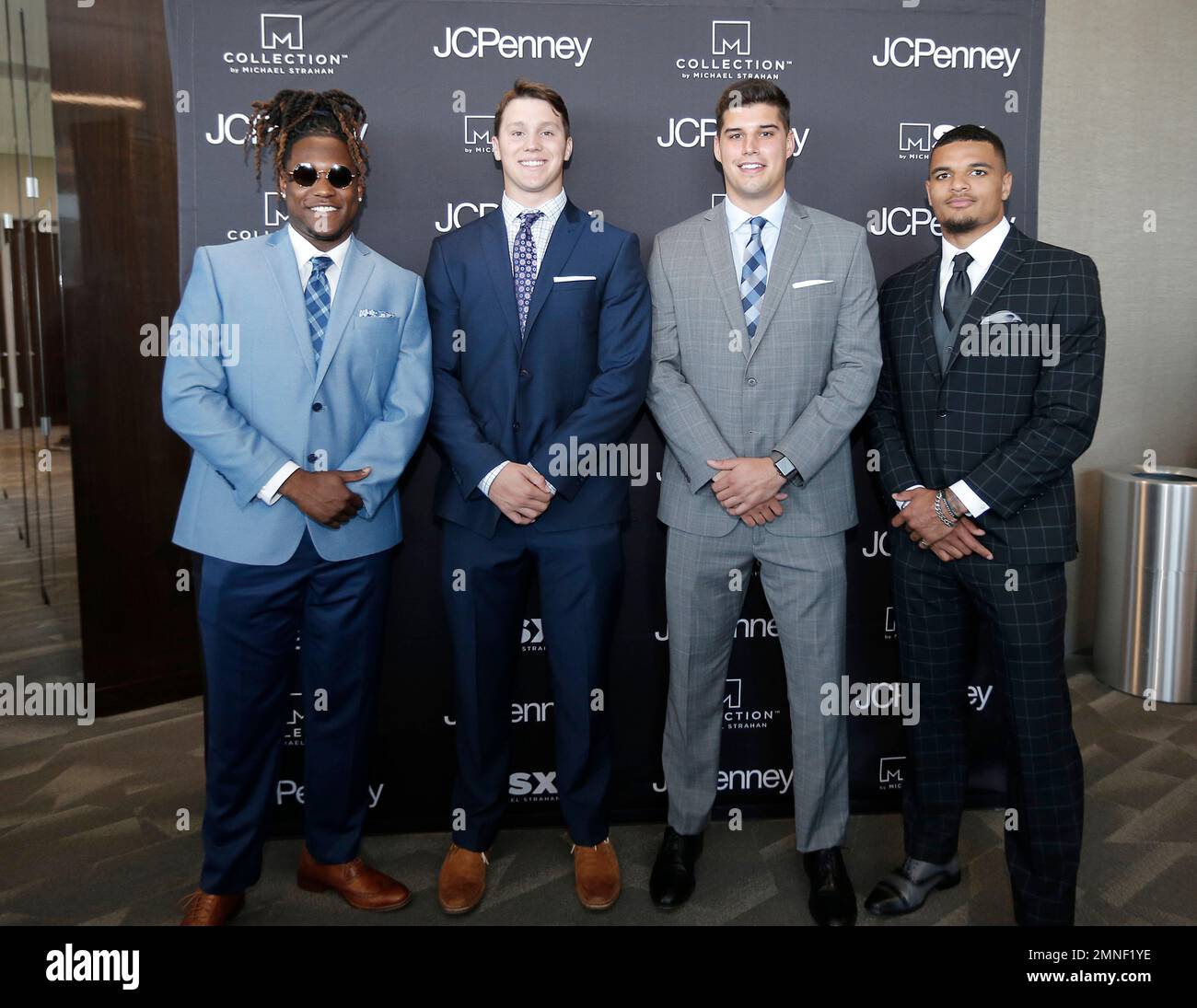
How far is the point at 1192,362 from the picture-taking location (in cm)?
456

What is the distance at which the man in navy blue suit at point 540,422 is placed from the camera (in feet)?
7.88

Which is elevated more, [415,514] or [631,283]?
[631,283]

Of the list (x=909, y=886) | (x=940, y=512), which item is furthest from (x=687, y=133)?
(x=909, y=886)

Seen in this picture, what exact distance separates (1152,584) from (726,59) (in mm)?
2940

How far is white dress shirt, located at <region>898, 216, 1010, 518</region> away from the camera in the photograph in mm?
2252

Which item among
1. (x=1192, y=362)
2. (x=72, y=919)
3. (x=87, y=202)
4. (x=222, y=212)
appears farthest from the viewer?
(x=1192, y=362)

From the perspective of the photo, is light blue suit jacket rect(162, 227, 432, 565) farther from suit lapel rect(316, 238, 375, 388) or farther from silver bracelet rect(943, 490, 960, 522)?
silver bracelet rect(943, 490, 960, 522)

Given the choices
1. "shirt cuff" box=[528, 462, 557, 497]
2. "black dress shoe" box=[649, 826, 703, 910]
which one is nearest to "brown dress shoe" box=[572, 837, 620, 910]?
"black dress shoe" box=[649, 826, 703, 910]

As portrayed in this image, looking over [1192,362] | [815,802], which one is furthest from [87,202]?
[1192,362]

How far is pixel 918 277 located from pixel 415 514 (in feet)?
5.43

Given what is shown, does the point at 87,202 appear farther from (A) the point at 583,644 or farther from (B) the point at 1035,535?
(B) the point at 1035,535

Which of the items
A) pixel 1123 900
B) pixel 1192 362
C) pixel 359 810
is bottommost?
pixel 1123 900

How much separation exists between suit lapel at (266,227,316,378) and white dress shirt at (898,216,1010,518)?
5.27 feet

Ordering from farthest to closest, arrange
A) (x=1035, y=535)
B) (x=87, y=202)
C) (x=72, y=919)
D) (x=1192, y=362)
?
(x=1192, y=362) → (x=87, y=202) → (x=72, y=919) → (x=1035, y=535)
